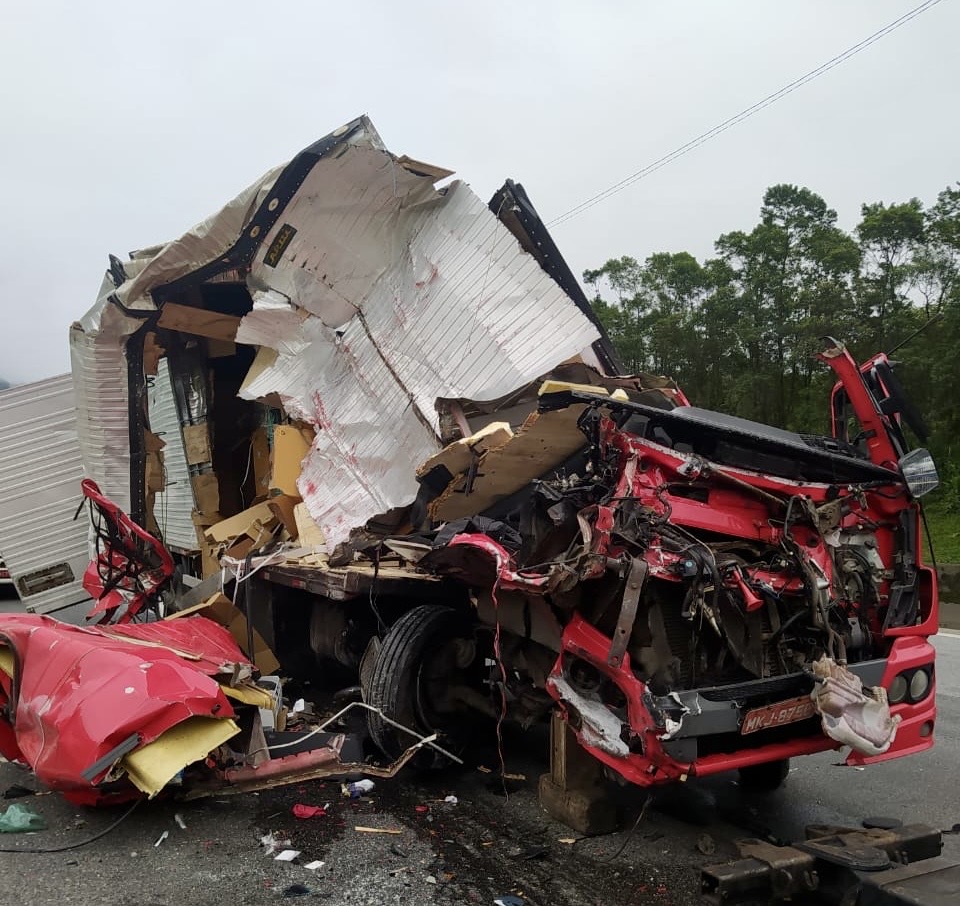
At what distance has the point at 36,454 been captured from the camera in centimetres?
699

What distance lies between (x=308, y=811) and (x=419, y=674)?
858 mm

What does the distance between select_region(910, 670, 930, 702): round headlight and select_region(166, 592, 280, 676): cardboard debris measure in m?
4.07

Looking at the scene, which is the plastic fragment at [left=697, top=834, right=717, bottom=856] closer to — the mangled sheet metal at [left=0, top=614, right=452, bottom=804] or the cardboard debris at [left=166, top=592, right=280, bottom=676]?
the mangled sheet metal at [left=0, top=614, right=452, bottom=804]

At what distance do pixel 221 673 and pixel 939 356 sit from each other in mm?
16482

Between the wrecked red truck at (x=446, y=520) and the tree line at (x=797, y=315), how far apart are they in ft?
36.8

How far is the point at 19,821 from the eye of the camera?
3.70 meters

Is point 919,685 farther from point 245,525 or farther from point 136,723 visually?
point 245,525

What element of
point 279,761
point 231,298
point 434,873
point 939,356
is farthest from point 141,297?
point 939,356

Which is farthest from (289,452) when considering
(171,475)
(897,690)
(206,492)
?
(897,690)

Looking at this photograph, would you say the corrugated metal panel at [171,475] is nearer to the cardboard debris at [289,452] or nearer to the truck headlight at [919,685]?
the cardboard debris at [289,452]

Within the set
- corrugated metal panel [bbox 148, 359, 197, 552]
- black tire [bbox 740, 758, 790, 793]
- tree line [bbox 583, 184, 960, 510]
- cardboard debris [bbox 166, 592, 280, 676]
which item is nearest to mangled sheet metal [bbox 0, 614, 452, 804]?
cardboard debris [bbox 166, 592, 280, 676]

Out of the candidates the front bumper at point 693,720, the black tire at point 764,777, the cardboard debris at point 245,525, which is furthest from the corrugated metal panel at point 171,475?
the front bumper at point 693,720

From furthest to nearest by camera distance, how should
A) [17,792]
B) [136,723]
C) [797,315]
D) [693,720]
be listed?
[797,315] < [17,792] < [136,723] < [693,720]

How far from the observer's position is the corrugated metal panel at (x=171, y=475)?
24.9 feet
